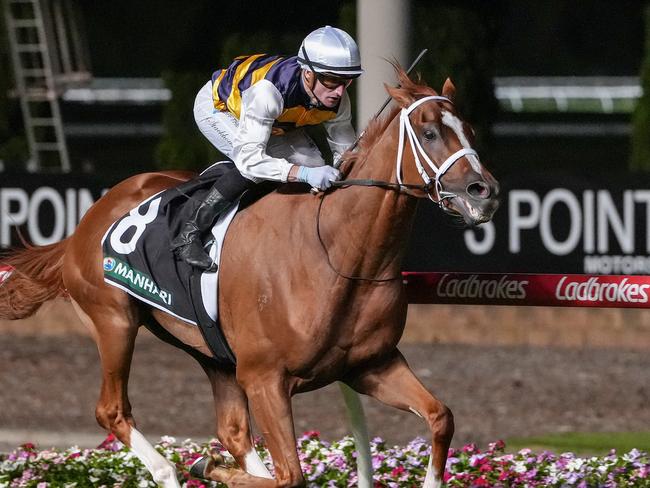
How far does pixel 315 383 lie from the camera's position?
5402 millimetres

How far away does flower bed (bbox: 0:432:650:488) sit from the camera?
6332mm

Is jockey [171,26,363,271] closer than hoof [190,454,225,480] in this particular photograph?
Yes

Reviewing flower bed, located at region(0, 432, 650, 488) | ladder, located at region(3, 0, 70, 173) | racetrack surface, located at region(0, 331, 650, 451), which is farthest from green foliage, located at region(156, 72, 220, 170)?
flower bed, located at region(0, 432, 650, 488)

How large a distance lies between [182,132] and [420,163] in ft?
29.9

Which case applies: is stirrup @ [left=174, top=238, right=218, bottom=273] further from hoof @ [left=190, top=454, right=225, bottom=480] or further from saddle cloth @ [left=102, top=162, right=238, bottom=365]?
hoof @ [left=190, top=454, right=225, bottom=480]

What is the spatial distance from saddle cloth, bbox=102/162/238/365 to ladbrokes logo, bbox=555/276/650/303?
5.14 feet

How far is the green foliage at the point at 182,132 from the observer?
13539 mm

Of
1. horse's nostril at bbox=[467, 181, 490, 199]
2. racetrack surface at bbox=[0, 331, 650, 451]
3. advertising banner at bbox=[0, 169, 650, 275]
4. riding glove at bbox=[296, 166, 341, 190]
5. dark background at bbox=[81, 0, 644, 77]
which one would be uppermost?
horse's nostril at bbox=[467, 181, 490, 199]

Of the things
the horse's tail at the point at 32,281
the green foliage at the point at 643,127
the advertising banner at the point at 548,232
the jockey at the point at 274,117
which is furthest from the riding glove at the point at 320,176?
the green foliage at the point at 643,127

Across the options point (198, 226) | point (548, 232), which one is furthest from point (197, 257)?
point (548, 232)

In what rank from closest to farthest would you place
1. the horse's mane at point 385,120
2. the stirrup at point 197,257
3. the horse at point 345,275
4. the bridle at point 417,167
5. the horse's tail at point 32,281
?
the bridle at point 417,167
the horse at point 345,275
the horse's mane at point 385,120
the stirrup at point 197,257
the horse's tail at point 32,281

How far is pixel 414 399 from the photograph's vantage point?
17.6 feet

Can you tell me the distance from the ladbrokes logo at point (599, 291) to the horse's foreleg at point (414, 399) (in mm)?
1188

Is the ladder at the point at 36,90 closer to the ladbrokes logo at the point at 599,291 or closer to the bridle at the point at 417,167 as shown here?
the ladbrokes logo at the point at 599,291
